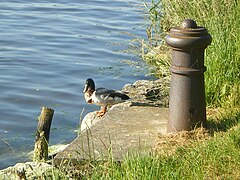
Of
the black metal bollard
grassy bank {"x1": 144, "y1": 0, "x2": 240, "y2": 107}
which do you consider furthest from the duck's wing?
the black metal bollard

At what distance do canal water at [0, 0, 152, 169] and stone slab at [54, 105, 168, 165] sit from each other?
2.14m

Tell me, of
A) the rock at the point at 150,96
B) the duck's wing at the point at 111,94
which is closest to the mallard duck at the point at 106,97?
the duck's wing at the point at 111,94

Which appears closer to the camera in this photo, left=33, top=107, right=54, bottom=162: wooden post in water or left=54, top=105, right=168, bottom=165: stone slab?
left=54, top=105, right=168, bottom=165: stone slab

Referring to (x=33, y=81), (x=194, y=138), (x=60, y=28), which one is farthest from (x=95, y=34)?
(x=194, y=138)

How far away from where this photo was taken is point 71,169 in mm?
6383

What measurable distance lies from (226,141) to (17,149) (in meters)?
4.74

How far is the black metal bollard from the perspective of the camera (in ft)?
22.8

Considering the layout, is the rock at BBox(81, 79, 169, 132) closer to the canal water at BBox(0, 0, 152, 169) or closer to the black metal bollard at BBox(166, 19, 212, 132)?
the canal water at BBox(0, 0, 152, 169)

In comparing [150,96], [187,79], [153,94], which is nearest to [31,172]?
[187,79]

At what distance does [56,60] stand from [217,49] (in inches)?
305

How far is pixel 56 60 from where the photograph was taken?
15.9 meters

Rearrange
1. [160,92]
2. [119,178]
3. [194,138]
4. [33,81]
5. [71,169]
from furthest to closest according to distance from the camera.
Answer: [33,81], [160,92], [194,138], [71,169], [119,178]

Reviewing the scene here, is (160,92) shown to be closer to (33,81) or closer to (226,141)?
(226,141)

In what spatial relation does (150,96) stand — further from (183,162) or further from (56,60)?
(56,60)
